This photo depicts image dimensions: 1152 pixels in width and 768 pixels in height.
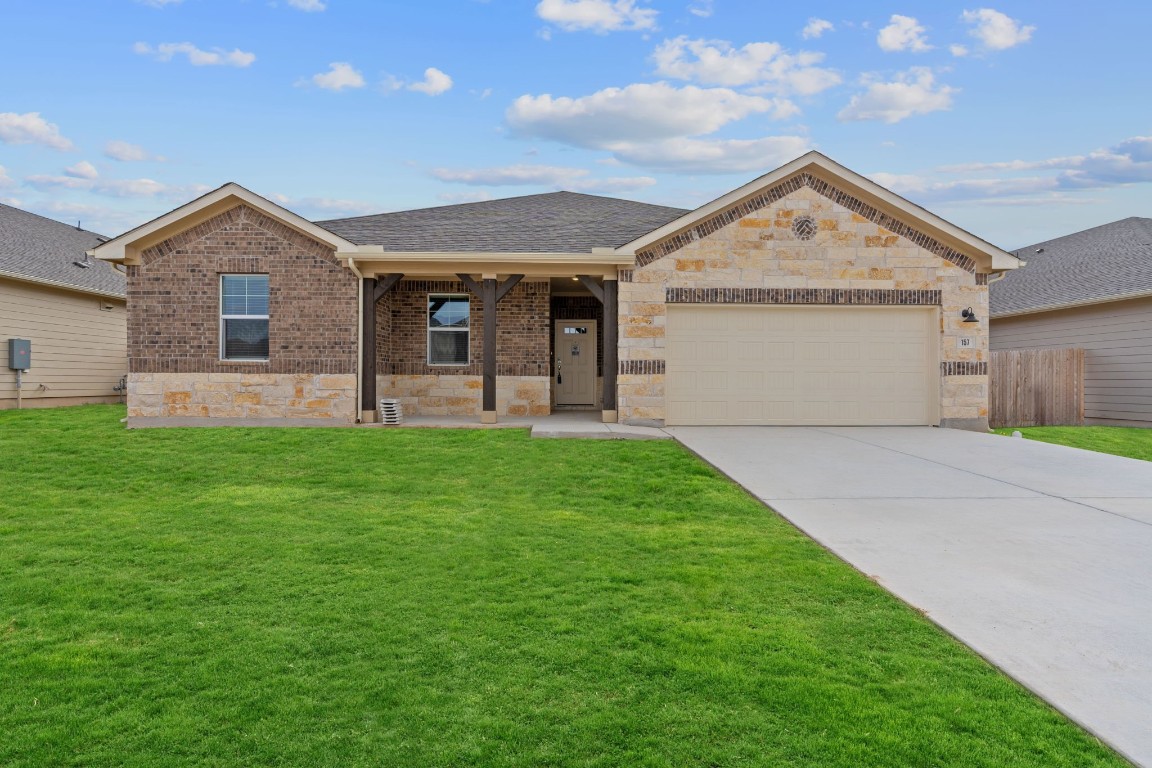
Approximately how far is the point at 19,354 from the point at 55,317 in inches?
67.5

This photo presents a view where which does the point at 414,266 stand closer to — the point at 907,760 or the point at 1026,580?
the point at 1026,580

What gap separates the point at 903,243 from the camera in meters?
13.2

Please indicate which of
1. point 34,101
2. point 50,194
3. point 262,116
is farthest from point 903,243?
point 50,194

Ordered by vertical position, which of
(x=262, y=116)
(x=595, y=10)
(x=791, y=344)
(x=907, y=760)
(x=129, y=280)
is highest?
(x=595, y=10)

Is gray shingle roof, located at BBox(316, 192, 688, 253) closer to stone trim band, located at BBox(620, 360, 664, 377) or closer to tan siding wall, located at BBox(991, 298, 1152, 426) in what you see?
stone trim band, located at BBox(620, 360, 664, 377)

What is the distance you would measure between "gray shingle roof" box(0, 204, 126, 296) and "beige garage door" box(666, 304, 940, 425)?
52.2 ft

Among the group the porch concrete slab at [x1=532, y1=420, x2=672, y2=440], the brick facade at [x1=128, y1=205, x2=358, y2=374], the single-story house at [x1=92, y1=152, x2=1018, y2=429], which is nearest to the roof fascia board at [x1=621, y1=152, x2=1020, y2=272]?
the single-story house at [x1=92, y1=152, x2=1018, y2=429]

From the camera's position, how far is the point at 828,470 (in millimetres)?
8445

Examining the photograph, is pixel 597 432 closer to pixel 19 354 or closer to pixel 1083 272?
pixel 19 354

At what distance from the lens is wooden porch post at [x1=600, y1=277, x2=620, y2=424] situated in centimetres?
1296

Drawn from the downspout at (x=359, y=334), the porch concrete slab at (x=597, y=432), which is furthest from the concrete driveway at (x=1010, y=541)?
the downspout at (x=359, y=334)

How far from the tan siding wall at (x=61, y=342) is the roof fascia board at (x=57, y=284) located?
33 centimetres

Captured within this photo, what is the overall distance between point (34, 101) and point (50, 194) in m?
23.5

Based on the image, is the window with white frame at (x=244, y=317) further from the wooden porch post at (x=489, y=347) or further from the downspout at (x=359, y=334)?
the wooden porch post at (x=489, y=347)
